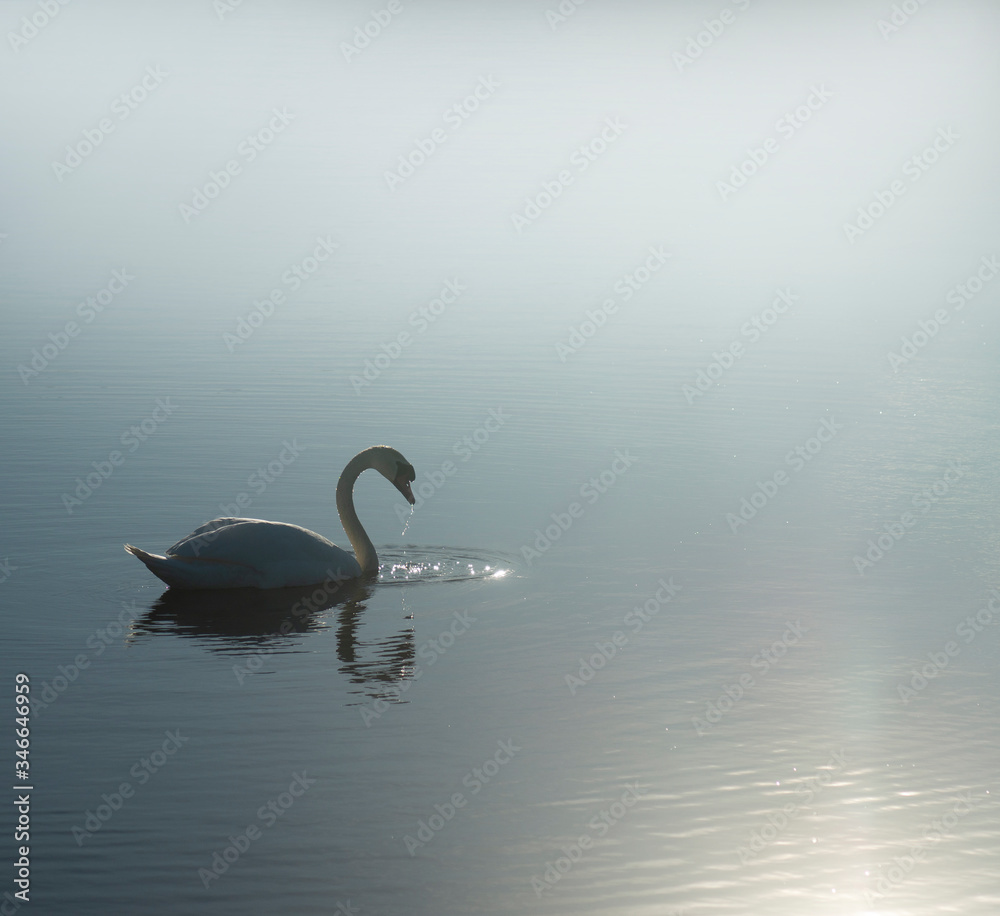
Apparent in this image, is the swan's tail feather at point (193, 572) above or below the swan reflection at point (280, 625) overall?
above

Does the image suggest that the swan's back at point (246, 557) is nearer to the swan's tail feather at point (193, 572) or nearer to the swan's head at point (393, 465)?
the swan's tail feather at point (193, 572)

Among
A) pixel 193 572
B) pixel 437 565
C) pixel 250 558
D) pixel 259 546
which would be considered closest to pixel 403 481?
pixel 437 565

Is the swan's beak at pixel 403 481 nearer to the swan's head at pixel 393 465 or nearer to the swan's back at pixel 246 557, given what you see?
the swan's head at pixel 393 465

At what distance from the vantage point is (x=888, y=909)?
30.2ft

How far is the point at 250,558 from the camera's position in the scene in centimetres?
1535

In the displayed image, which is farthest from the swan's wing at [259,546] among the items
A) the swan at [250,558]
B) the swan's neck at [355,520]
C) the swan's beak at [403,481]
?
the swan's beak at [403,481]

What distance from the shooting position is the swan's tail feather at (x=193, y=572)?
15008 millimetres

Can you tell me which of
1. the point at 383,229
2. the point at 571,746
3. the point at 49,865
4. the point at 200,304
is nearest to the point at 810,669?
the point at 571,746

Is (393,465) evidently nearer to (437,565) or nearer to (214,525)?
(437,565)

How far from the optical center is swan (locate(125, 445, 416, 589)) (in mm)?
15148

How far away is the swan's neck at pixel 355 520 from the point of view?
54.3 feet

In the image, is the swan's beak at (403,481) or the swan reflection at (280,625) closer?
the swan reflection at (280,625)

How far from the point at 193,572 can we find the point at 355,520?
236 cm

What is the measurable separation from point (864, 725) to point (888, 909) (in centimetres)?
313
